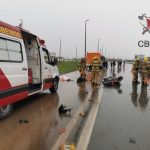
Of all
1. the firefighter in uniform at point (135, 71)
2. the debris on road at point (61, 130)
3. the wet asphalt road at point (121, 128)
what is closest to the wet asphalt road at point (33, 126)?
the debris on road at point (61, 130)

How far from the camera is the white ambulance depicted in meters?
7.68

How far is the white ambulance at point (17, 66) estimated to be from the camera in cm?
768

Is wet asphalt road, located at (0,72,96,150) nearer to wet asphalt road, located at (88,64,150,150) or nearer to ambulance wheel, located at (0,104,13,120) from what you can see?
ambulance wheel, located at (0,104,13,120)

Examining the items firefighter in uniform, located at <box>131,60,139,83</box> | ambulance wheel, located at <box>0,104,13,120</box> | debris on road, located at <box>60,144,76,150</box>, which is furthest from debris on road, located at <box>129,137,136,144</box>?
firefighter in uniform, located at <box>131,60,139,83</box>

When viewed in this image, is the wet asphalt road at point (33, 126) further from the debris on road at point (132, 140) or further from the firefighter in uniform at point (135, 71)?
the firefighter in uniform at point (135, 71)

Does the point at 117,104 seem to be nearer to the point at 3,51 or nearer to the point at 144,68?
the point at 3,51

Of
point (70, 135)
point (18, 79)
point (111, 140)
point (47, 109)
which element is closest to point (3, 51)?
point (18, 79)

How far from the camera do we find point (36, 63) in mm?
11055

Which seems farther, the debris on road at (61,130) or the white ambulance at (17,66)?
the white ambulance at (17,66)

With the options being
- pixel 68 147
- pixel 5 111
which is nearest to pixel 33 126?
pixel 5 111

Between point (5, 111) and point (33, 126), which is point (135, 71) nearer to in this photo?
point (5, 111)

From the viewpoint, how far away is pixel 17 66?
8.47 meters

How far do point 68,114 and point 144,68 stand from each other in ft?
39.3

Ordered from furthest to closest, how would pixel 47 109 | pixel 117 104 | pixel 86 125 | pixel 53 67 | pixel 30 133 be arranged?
pixel 53 67 < pixel 117 104 < pixel 47 109 < pixel 86 125 < pixel 30 133
